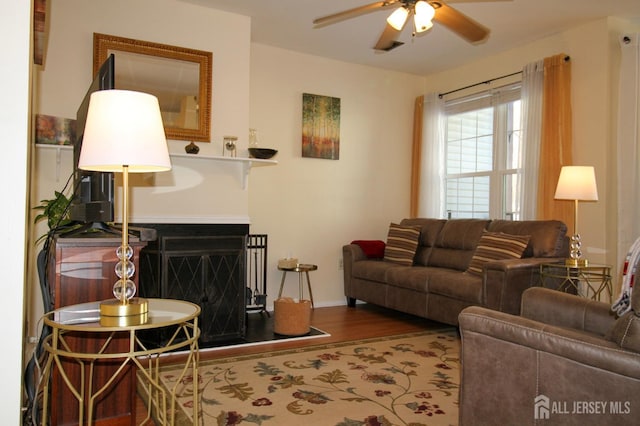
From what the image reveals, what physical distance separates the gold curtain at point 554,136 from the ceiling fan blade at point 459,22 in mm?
1658

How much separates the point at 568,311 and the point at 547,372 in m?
0.67

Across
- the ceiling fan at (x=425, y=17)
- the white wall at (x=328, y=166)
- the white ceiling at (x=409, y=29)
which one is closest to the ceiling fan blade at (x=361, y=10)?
the ceiling fan at (x=425, y=17)

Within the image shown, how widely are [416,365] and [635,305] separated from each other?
6.22 ft

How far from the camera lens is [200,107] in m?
3.85

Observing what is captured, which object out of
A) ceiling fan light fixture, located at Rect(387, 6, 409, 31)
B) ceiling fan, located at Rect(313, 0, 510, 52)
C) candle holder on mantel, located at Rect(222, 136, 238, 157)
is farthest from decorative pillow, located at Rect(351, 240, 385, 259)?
ceiling fan light fixture, located at Rect(387, 6, 409, 31)

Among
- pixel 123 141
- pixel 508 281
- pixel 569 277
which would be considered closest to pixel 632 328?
pixel 123 141

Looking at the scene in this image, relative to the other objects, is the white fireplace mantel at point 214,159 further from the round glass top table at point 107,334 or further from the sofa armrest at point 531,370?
the sofa armrest at point 531,370

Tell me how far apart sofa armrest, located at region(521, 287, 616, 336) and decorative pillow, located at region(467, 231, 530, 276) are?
1.51 metres

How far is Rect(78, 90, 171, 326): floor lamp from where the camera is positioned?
1477mm

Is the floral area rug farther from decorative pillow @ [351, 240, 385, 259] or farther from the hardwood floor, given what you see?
decorative pillow @ [351, 240, 385, 259]

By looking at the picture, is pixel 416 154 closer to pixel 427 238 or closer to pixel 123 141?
pixel 427 238

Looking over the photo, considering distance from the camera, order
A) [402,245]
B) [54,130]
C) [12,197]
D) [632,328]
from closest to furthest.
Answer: [12,197] < [632,328] < [54,130] < [402,245]

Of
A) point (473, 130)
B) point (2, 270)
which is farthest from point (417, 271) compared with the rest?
point (2, 270)

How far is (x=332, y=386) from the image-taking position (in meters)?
2.73
